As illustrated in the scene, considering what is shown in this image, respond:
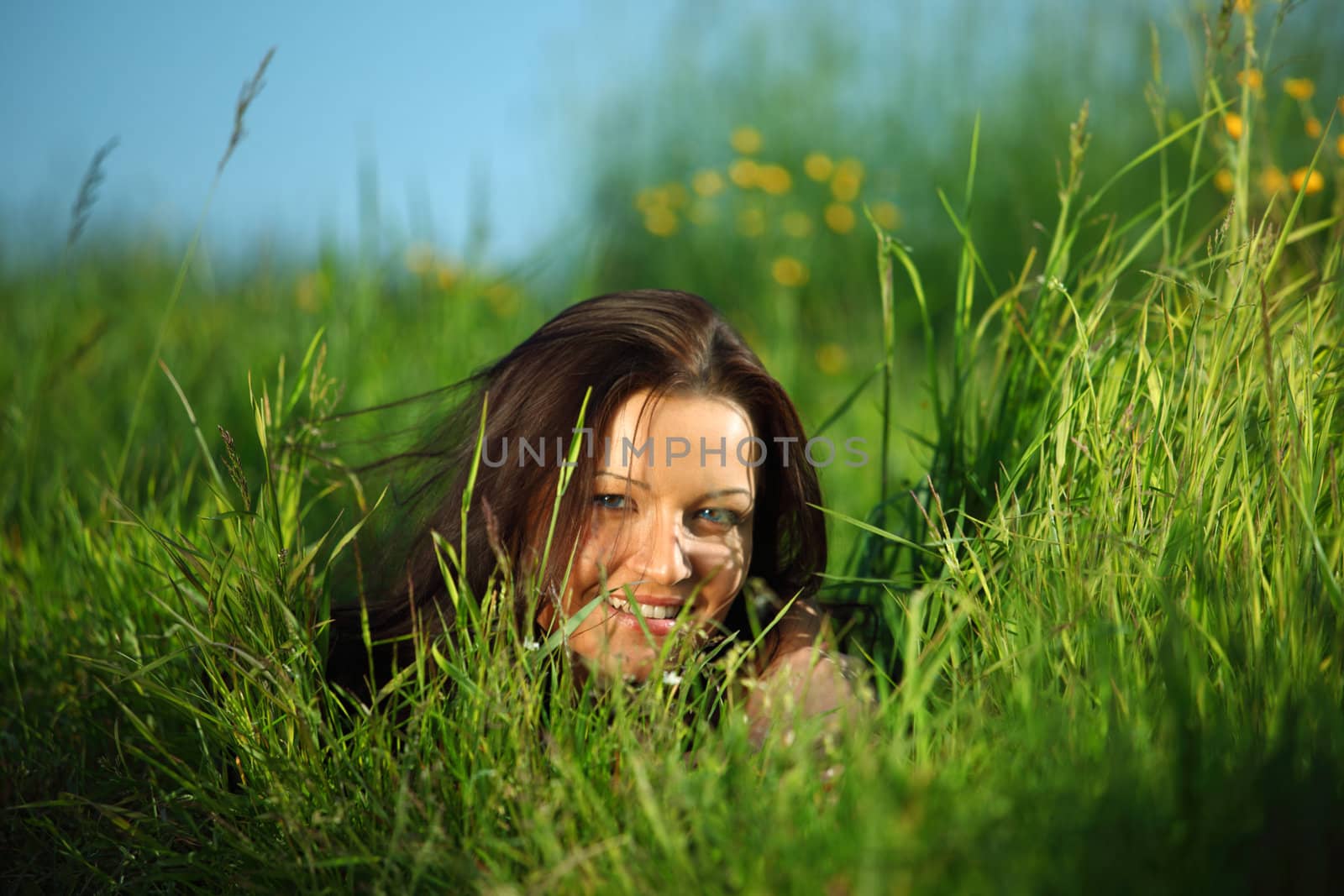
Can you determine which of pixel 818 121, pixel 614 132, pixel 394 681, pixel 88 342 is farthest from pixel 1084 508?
pixel 614 132

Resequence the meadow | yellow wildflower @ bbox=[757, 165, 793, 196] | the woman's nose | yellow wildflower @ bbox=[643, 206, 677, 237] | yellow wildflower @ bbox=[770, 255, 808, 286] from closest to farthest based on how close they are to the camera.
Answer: the meadow
the woman's nose
yellow wildflower @ bbox=[757, 165, 793, 196]
yellow wildflower @ bbox=[770, 255, 808, 286]
yellow wildflower @ bbox=[643, 206, 677, 237]

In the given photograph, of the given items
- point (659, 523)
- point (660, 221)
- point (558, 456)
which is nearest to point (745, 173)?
point (660, 221)

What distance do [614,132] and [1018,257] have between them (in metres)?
3.20

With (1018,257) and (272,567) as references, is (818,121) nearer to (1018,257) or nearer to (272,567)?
(1018,257)

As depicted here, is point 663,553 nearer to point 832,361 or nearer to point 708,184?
point 832,361

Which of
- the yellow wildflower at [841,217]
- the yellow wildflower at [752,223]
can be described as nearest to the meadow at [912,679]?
the yellow wildflower at [841,217]

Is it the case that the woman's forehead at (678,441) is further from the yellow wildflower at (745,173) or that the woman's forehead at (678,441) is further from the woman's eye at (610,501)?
the yellow wildflower at (745,173)

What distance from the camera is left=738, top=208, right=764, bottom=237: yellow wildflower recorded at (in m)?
5.65

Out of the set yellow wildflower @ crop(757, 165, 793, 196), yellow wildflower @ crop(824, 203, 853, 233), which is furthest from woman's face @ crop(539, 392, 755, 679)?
yellow wildflower @ crop(824, 203, 853, 233)

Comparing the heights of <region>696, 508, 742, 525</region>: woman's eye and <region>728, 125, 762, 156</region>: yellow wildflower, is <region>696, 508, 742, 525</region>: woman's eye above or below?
below

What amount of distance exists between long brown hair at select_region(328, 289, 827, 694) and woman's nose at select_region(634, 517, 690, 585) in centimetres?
11

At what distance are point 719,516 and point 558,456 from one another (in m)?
0.28

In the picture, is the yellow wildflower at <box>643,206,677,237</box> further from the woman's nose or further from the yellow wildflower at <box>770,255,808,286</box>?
the woman's nose

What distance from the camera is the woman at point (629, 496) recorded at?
66.2 inches
